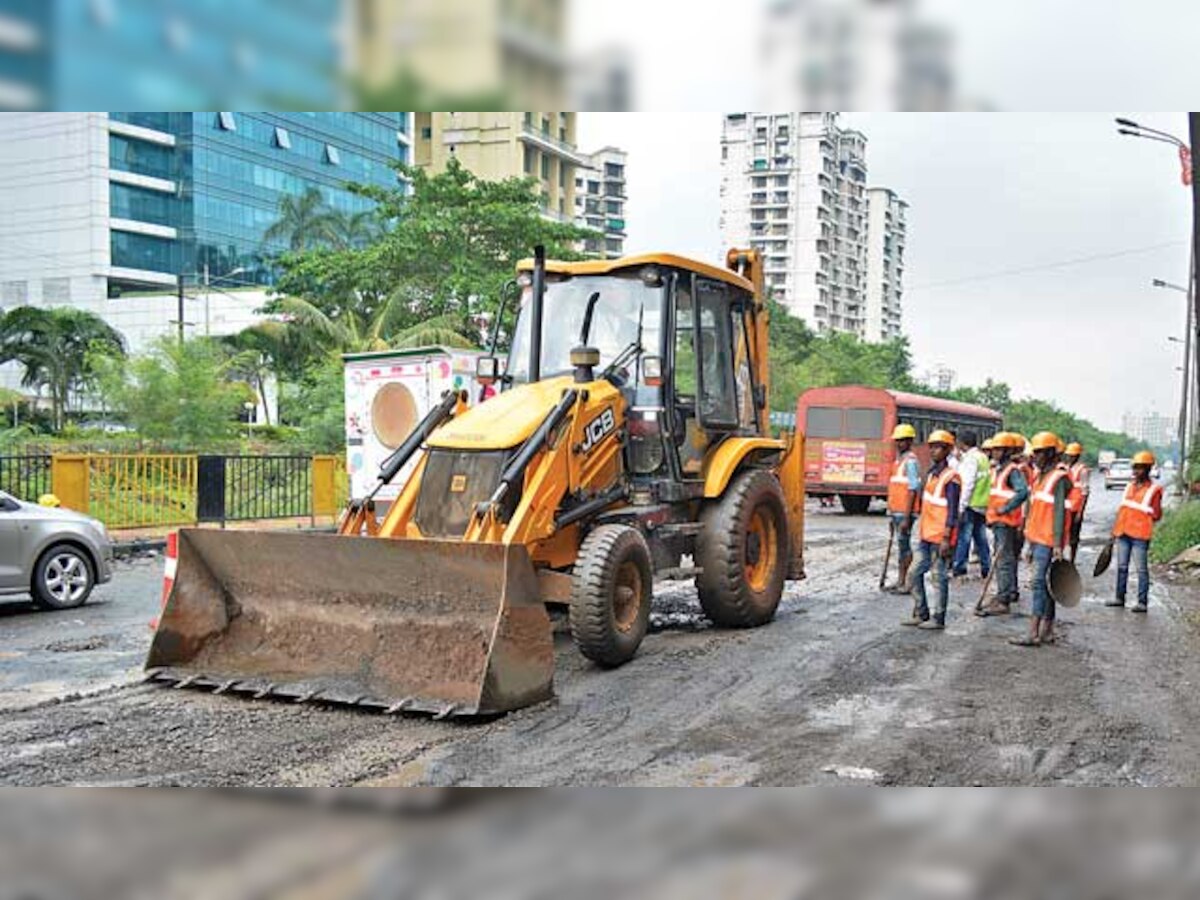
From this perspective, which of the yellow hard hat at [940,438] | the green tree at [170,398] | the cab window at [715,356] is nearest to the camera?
the cab window at [715,356]

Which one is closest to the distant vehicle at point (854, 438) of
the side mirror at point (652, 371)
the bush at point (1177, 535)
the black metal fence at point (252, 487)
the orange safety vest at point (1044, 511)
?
the bush at point (1177, 535)

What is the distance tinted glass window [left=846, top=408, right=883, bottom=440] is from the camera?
2609 cm

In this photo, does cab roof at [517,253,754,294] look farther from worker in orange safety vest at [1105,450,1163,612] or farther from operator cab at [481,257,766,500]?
worker in orange safety vest at [1105,450,1163,612]

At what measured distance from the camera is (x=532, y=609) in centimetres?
643

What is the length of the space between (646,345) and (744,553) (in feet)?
6.25

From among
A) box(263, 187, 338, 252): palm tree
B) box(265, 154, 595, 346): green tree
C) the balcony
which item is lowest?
the balcony

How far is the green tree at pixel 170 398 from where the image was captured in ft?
73.8

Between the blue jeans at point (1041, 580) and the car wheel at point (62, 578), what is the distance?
8.23 metres

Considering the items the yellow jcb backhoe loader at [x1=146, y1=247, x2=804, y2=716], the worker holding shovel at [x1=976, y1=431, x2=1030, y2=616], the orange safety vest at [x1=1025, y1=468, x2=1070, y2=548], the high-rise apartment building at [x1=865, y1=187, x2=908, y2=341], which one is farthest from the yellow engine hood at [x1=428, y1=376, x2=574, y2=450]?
the high-rise apartment building at [x1=865, y1=187, x2=908, y2=341]

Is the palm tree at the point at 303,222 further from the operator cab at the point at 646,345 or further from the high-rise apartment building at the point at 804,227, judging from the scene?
the operator cab at the point at 646,345

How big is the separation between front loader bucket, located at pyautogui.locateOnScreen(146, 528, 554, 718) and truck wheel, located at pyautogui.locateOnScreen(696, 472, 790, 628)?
2.73 metres

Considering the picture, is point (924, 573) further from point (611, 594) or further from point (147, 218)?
point (147, 218)

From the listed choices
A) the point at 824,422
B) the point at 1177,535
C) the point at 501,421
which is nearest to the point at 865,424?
the point at 824,422
